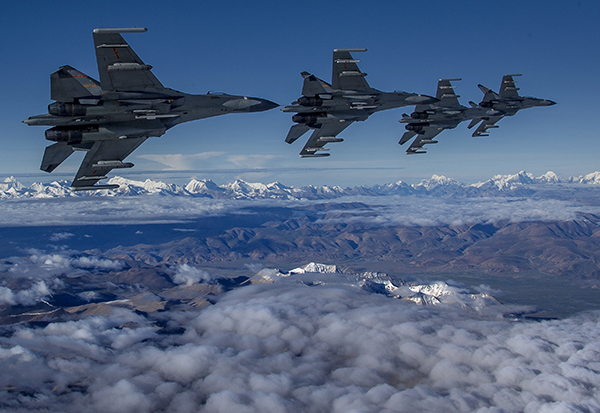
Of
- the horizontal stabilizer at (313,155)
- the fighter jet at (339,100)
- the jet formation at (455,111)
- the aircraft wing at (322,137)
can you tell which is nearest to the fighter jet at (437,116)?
the jet formation at (455,111)

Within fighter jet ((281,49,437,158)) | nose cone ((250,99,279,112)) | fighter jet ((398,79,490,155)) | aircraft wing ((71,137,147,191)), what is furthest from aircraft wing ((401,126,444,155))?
aircraft wing ((71,137,147,191))

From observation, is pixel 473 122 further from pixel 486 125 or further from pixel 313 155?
pixel 313 155

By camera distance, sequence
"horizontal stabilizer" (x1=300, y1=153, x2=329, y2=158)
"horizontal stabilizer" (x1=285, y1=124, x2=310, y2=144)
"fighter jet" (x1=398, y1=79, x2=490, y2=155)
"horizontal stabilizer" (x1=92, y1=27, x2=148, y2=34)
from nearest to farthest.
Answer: "horizontal stabilizer" (x1=92, y1=27, x2=148, y2=34)
"horizontal stabilizer" (x1=285, y1=124, x2=310, y2=144)
"horizontal stabilizer" (x1=300, y1=153, x2=329, y2=158)
"fighter jet" (x1=398, y1=79, x2=490, y2=155)

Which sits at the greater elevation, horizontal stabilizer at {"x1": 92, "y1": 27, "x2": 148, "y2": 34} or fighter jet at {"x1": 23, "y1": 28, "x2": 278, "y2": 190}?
horizontal stabilizer at {"x1": 92, "y1": 27, "x2": 148, "y2": 34}

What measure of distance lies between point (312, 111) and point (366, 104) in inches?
298

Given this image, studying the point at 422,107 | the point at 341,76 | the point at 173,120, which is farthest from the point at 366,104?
the point at 173,120

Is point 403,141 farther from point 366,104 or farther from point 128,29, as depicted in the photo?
point 128,29

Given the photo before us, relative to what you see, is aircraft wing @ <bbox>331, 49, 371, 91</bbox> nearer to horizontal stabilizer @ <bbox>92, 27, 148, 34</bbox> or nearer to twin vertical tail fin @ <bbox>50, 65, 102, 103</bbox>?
horizontal stabilizer @ <bbox>92, 27, 148, 34</bbox>

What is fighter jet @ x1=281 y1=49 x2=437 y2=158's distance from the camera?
53031mm

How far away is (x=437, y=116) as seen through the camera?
6956cm

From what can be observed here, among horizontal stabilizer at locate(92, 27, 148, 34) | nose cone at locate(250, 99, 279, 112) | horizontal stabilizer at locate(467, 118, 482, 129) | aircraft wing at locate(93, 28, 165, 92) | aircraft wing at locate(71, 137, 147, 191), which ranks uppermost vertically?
horizontal stabilizer at locate(92, 27, 148, 34)

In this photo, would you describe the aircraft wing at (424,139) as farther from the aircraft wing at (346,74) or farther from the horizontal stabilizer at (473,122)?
the aircraft wing at (346,74)

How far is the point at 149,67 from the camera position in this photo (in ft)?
136

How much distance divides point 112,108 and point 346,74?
1186 inches
